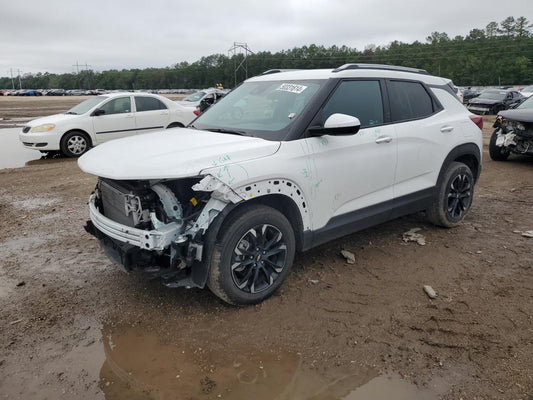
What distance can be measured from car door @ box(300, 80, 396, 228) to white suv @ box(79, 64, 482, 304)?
11 millimetres

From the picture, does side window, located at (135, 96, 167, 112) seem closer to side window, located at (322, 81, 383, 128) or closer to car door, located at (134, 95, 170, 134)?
car door, located at (134, 95, 170, 134)

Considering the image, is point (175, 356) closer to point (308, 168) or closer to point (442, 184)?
point (308, 168)

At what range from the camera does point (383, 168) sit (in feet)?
13.9

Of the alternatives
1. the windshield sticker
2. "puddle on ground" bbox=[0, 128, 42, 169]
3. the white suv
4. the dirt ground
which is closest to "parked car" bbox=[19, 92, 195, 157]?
"puddle on ground" bbox=[0, 128, 42, 169]

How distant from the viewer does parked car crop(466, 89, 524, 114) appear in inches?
923

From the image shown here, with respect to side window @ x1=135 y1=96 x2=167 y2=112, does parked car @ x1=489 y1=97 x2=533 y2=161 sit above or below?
below

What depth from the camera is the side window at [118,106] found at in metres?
11.3

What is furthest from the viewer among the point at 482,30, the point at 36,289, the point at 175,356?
the point at 482,30

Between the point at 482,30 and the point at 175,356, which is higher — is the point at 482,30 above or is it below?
above

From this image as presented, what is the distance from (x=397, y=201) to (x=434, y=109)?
1243 mm

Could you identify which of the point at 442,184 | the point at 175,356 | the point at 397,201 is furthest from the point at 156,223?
the point at 442,184

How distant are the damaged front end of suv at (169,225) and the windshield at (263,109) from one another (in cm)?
82

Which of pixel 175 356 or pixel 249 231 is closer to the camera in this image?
pixel 175 356

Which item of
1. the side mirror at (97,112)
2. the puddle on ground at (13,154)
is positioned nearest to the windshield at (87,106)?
the side mirror at (97,112)
